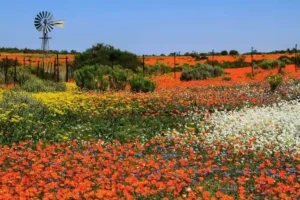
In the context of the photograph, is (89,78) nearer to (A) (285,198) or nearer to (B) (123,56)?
(A) (285,198)

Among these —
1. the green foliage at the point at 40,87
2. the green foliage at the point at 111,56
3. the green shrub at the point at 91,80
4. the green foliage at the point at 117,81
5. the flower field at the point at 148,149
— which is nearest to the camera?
the flower field at the point at 148,149

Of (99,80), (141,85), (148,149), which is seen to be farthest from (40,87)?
(148,149)

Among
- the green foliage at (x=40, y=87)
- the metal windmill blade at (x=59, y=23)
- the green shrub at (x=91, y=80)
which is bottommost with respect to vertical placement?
the green foliage at (x=40, y=87)

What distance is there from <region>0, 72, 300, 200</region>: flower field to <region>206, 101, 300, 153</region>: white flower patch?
0.02m

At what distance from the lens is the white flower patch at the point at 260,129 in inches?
425

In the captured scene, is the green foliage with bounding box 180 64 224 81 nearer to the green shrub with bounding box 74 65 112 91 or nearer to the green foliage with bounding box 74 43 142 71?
the green shrub with bounding box 74 65 112 91

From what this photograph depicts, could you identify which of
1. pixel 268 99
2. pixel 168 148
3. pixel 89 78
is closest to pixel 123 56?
pixel 89 78

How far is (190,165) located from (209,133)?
3078 millimetres

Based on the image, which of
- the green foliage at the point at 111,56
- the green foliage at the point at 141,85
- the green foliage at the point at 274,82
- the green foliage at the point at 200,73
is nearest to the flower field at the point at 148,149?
the green foliage at the point at 274,82

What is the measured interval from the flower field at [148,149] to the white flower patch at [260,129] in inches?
1.0

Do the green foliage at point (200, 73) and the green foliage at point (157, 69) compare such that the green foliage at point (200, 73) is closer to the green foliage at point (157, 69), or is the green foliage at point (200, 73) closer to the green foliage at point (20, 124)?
the green foliage at point (157, 69)

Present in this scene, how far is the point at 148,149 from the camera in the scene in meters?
11.0

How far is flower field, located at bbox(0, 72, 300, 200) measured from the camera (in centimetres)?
754

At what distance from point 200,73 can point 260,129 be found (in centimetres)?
2214
